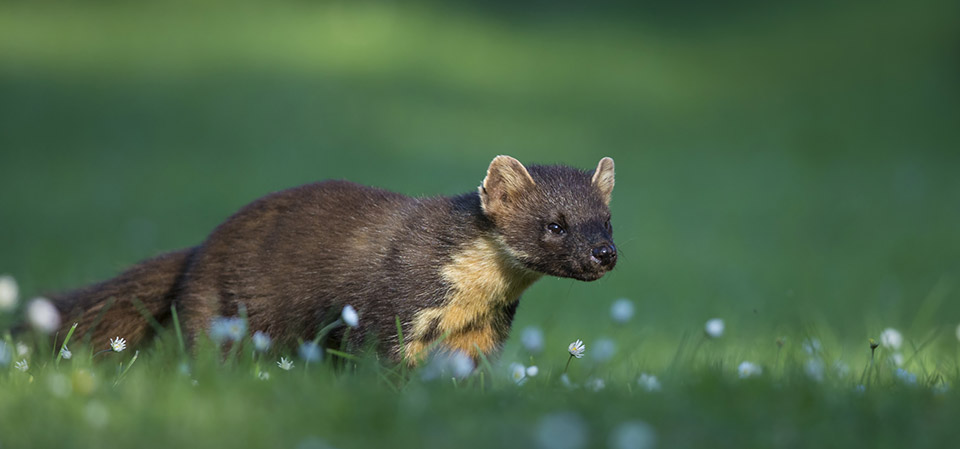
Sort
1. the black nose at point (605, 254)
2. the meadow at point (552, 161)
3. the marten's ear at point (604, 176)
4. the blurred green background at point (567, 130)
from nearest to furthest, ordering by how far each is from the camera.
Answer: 1. the meadow at point (552, 161)
2. the black nose at point (605, 254)
3. the marten's ear at point (604, 176)
4. the blurred green background at point (567, 130)

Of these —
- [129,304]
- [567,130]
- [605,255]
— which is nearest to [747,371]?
[605,255]

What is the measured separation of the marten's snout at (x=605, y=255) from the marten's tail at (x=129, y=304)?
2.71 m

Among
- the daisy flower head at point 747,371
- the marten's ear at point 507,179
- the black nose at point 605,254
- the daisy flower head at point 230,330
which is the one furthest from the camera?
the marten's ear at point 507,179

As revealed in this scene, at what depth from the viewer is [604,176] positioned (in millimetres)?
6629

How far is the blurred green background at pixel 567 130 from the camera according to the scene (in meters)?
12.0

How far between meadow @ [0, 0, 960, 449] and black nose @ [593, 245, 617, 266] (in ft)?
1.03

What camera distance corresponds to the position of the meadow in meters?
4.00

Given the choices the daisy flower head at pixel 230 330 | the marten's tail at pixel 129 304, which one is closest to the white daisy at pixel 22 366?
the daisy flower head at pixel 230 330

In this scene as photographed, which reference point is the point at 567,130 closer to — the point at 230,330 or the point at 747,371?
the point at 747,371

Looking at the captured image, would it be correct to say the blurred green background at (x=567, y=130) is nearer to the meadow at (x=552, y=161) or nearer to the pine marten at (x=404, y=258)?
the meadow at (x=552, y=161)

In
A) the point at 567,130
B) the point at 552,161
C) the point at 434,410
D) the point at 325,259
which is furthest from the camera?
the point at 567,130

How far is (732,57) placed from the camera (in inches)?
1134

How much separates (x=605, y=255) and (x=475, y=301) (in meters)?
0.81

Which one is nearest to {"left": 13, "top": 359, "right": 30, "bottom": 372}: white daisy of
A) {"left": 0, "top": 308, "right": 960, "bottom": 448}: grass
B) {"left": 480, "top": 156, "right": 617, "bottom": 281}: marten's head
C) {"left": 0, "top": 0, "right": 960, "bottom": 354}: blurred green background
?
{"left": 0, "top": 308, "right": 960, "bottom": 448}: grass
